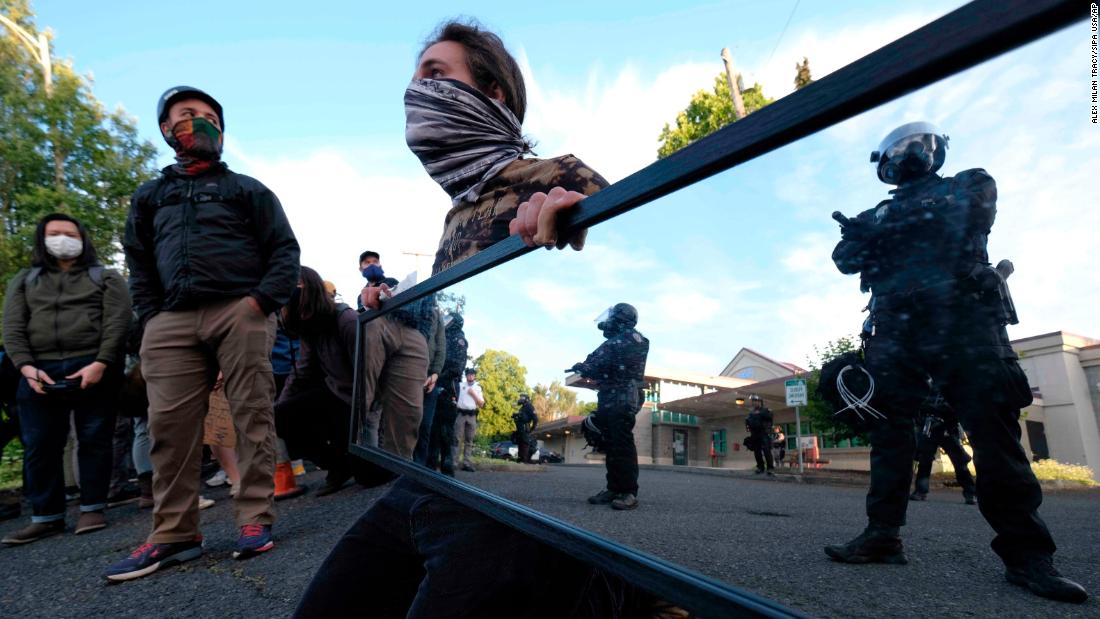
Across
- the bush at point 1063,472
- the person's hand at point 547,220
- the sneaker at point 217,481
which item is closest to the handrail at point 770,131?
the person's hand at point 547,220

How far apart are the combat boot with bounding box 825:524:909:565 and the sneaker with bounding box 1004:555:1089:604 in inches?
3.3

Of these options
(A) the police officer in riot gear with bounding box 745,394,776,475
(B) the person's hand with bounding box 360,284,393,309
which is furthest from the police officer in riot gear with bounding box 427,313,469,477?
(A) the police officer in riot gear with bounding box 745,394,776,475

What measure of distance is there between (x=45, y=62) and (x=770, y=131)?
18.4 m

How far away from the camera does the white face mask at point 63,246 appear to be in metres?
3.45

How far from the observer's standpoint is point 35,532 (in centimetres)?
323

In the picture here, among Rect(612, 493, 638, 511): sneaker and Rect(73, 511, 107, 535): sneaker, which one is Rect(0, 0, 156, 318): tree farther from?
Rect(612, 493, 638, 511): sneaker

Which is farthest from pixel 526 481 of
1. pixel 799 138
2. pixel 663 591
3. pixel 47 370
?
pixel 47 370

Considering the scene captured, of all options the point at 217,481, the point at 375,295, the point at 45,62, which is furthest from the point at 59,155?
the point at 375,295

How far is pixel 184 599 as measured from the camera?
2062 millimetres

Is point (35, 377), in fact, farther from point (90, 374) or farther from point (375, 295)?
point (375, 295)

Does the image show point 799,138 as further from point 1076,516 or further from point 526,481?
point 526,481

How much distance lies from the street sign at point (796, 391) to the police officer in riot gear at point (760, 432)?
0.25 ft

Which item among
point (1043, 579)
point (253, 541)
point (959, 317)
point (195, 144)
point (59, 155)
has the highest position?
point (59, 155)

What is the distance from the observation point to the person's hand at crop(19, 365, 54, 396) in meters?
3.17
